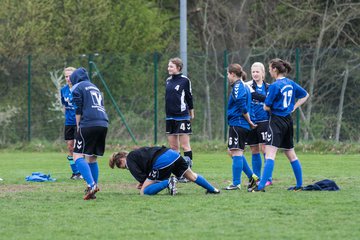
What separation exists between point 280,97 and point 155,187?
2203 mm

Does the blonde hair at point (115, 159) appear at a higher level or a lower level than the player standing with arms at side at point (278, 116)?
lower

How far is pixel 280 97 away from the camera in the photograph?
11.6 m

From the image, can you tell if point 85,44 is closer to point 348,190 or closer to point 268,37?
point 268,37

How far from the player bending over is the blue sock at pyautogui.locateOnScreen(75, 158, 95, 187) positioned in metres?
0.33

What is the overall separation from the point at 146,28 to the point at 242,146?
1890cm

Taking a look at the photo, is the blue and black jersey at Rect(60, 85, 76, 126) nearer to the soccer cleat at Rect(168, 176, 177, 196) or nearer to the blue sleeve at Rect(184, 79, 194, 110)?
the blue sleeve at Rect(184, 79, 194, 110)

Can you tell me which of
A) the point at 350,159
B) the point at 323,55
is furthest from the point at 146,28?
the point at 350,159

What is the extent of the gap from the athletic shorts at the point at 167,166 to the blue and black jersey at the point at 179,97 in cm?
260

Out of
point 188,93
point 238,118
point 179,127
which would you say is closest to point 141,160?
point 238,118

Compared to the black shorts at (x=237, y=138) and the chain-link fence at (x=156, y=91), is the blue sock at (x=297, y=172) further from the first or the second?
the chain-link fence at (x=156, y=91)

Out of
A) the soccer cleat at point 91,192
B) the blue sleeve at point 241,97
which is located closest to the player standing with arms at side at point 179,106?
the blue sleeve at point 241,97

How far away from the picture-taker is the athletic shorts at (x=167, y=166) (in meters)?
11.3

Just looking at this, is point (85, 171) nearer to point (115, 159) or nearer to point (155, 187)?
point (115, 159)

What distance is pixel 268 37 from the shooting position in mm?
29172
